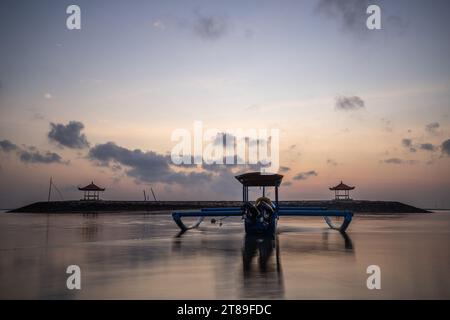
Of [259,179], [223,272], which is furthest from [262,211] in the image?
[223,272]

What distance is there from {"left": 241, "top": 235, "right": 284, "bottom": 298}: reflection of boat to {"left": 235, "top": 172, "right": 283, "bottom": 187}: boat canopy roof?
6560mm

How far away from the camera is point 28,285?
1062cm

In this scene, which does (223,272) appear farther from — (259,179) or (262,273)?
(259,179)

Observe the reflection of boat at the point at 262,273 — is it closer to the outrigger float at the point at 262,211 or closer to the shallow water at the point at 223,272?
the shallow water at the point at 223,272

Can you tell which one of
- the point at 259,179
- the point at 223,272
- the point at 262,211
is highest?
the point at 259,179

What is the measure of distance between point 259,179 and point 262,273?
13419 mm

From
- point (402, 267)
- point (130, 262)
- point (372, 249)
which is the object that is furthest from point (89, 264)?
point (372, 249)

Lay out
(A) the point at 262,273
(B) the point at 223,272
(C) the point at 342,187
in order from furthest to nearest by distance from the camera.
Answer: (C) the point at 342,187
(B) the point at 223,272
(A) the point at 262,273

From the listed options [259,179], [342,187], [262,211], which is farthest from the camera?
[342,187]

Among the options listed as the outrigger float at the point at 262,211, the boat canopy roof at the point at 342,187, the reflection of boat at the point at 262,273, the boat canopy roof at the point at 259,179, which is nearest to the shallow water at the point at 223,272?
the reflection of boat at the point at 262,273

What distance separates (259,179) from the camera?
25.4 metres

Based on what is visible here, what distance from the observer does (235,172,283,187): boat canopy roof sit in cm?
Answer: 2520

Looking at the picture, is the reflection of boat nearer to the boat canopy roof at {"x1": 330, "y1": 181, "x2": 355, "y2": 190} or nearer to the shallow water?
the shallow water

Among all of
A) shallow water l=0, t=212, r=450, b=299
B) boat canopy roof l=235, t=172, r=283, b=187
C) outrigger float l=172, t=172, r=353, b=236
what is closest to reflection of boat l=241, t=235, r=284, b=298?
shallow water l=0, t=212, r=450, b=299
